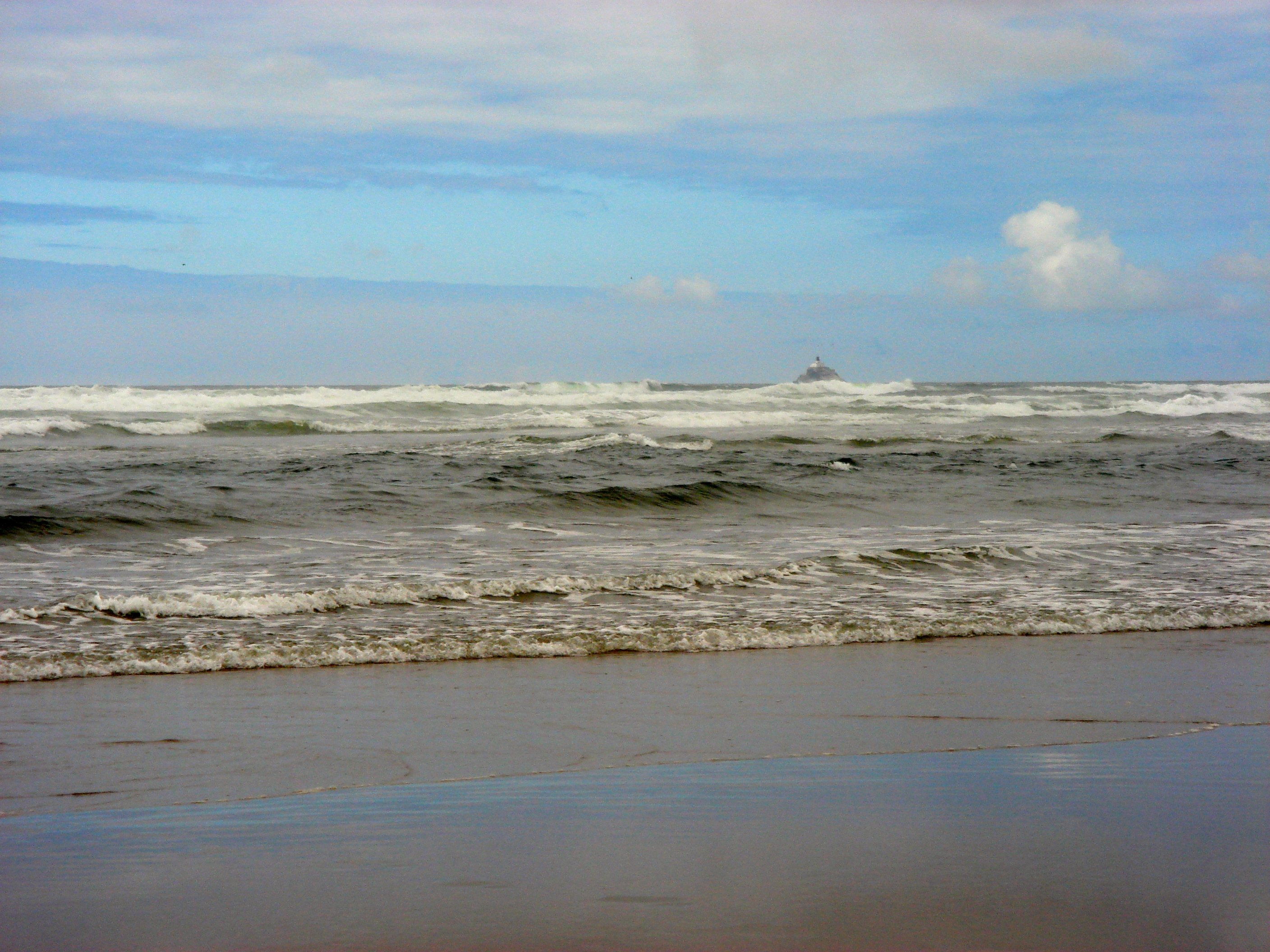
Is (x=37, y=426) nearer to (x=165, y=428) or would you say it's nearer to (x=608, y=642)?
(x=165, y=428)

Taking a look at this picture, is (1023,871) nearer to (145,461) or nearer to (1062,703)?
(1062,703)

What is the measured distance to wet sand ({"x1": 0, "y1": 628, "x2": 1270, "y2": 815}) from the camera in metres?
4.02

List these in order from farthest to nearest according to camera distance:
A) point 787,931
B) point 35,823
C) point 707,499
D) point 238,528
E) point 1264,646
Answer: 1. point 707,499
2. point 238,528
3. point 1264,646
4. point 35,823
5. point 787,931

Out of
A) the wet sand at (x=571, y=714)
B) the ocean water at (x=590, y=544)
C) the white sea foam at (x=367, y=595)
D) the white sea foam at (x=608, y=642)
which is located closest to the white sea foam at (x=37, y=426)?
the ocean water at (x=590, y=544)

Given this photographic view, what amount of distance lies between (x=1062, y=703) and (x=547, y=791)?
102 inches

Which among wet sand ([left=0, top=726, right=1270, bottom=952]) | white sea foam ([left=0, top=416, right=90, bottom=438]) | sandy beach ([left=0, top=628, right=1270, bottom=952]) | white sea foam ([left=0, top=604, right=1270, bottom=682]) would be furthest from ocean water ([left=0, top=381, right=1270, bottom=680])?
wet sand ([left=0, top=726, right=1270, bottom=952])

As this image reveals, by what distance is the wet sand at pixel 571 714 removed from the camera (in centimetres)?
402

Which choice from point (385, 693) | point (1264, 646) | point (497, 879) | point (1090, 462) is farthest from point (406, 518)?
point (1090, 462)

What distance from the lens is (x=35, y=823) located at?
3.42 meters

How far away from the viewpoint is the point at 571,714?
4879mm

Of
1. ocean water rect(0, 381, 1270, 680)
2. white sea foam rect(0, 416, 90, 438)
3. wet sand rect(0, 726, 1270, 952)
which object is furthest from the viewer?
white sea foam rect(0, 416, 90, 438)

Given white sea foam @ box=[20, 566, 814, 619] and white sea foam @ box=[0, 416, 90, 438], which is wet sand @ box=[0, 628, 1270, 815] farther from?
white sea foam @ box=[0, 416, 90, 438]

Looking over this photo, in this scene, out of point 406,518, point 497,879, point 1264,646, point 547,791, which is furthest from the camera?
point 406,518

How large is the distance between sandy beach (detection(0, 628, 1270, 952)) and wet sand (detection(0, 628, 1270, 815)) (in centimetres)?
2
